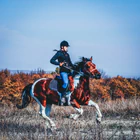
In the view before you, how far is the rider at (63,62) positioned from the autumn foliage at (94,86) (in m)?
9.11

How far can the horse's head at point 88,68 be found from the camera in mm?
9531

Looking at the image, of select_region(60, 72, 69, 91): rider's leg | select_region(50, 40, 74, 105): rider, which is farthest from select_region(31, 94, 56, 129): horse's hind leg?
select_region(60, 72, 69, 91): rider's leg

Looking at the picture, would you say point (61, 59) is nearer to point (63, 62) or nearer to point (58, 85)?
point (63, 62)

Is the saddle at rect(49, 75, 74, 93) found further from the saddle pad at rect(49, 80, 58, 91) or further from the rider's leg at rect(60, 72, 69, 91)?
the rider's leg at rect(60, 72, 69, 91)

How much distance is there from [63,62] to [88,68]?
75 cm

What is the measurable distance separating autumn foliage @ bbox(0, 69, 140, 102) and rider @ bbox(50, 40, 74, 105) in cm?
911

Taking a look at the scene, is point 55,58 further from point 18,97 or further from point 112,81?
point 112,81

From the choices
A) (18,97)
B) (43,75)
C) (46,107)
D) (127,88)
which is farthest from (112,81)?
(46,107)

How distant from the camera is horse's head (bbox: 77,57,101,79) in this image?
9.53 meters

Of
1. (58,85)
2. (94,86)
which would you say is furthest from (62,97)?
(94,86)

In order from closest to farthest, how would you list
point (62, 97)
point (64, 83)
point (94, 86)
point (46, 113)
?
point (64, 83) → point (62, 97) → point (46, 113) → point (94, 86)

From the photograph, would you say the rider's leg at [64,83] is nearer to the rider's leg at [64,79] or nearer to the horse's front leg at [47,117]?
the rider's leg at [64,79]

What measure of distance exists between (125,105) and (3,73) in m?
8.51

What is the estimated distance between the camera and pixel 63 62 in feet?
31.7
